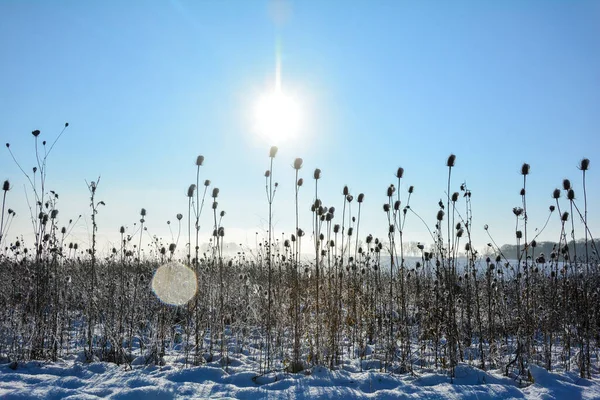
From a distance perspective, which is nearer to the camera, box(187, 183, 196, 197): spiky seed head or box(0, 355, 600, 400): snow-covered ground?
box(0, 355, 600, 400): snow-covered ground

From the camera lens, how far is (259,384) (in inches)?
159

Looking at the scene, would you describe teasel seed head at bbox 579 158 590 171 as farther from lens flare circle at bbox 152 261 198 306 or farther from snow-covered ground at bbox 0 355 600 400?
lens flare circle at bbox 152 261 198 306

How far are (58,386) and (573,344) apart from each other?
705cm

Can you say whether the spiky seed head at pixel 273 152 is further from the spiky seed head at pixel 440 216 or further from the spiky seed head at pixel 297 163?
the spiky seed head at pixel 440 216

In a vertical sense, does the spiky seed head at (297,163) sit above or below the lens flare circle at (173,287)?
above

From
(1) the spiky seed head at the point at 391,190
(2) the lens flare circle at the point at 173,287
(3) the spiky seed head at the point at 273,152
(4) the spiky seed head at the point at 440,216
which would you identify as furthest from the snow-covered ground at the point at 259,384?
(2) the lens flare circle at the point at 173,287

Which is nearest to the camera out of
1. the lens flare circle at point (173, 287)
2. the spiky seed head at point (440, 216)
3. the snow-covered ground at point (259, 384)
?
the snow-covered ground at point (259, 384)

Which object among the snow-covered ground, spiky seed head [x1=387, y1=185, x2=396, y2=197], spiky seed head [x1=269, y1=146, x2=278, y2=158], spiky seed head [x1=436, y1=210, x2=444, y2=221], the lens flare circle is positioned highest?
spiky seed head [x1=269, y1=146, x2=278, y2=158]

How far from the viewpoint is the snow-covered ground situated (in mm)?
3568

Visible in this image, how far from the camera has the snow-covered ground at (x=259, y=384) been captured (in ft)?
11.7

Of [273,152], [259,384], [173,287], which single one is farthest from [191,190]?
[173,287]

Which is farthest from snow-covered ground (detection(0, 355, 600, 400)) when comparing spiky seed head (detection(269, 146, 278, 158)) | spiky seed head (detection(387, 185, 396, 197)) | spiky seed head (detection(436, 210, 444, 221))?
spiky seed head (detection(269, 146, 278, 158))

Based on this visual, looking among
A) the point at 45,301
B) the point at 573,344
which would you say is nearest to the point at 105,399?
the point at 45,301

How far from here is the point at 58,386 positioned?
3750 mm
